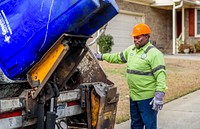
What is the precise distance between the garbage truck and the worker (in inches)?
57.4

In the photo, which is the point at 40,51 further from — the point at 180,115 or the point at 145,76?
the point at 180,115

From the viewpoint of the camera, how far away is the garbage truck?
3.63 metres

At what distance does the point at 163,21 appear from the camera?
26.1m

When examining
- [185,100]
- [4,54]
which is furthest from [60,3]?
[185,100]

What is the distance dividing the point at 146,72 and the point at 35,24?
214cm

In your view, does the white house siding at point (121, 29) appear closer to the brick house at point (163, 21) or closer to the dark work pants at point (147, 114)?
the brick house at point (163, 21)

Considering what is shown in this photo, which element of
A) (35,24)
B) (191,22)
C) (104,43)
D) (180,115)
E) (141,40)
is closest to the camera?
(35,24)

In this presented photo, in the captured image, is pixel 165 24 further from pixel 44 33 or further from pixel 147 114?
pixel 44 33

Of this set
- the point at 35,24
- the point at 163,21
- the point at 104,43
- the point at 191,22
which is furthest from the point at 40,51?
the point at 191,22

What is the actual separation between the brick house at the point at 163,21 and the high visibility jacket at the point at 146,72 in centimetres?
1529

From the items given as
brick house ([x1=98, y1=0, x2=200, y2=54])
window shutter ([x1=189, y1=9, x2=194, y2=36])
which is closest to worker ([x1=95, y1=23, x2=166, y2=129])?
brick house ([x1=98, y1=0, x2=200, y2=54])

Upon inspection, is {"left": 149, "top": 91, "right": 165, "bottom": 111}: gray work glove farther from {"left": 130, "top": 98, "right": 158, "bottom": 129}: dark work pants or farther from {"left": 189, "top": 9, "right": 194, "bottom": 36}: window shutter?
{"left": 189, "top": 9, "right": 194, "bottom": 36}: window shutter

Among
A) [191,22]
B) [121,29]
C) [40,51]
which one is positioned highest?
[191,22]

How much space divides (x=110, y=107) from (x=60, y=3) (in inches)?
59.2
